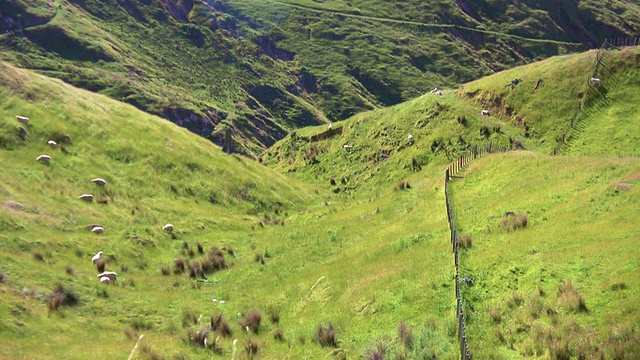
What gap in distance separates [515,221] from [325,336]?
36.8ft

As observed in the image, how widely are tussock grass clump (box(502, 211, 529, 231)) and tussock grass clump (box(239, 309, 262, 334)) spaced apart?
40.8ft

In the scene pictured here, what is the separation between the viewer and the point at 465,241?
2386cm

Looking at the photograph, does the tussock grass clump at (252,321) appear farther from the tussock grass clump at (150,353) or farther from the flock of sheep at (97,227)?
the flock of sheep at (97,227)

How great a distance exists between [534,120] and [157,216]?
38.0 m

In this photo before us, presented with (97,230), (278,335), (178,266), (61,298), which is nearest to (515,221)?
(278,335)

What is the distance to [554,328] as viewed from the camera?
1527cm

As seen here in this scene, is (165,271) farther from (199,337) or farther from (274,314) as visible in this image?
(199,337)

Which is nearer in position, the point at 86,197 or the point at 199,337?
the point at 199,337

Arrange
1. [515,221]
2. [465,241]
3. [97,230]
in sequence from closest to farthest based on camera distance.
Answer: [465,241] < [515,221] < [97,230]

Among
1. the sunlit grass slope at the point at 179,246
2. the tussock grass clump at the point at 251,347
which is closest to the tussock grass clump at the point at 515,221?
the sunlit grass slope at the point at 179,246

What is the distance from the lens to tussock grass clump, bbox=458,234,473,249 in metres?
23.7

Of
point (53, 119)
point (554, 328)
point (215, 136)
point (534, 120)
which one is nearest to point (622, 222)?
point (554, 328)

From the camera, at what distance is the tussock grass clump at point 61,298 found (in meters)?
20.7

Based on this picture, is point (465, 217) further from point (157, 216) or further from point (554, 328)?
point (157, 216)
